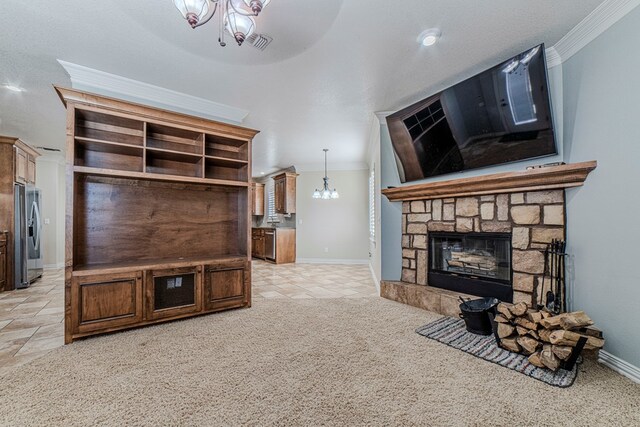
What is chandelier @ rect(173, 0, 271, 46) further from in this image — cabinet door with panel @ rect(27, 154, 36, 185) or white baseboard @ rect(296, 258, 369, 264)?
white baseboard @ rect(296, 258, 369, 264)

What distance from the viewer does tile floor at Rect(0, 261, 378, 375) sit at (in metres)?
2.44

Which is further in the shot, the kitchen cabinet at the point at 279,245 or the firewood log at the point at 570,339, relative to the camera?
the kitchen cabinet at the point at 279,245

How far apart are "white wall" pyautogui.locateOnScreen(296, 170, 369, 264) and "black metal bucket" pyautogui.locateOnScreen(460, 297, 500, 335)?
4307 mm

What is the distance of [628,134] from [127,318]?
14.2 ft

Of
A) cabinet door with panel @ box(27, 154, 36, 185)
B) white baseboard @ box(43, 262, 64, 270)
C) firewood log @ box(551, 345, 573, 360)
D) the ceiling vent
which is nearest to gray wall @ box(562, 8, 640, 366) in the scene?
firewood log @ box(551, 345, 573, 360)

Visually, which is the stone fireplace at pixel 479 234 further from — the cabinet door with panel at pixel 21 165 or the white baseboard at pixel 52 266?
the white baseboard at pixel 52 266

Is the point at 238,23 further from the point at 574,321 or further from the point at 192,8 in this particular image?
the point at 574,321

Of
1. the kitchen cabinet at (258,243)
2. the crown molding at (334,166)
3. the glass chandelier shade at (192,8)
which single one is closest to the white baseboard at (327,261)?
the kitchen cabinet at (258,243)

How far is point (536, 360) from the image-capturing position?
202cm

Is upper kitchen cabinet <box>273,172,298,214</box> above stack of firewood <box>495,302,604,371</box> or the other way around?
above

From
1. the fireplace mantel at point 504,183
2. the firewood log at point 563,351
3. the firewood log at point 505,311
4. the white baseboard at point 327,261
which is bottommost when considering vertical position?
the white baseboard at point 327,261

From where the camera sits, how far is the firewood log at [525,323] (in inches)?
84.3

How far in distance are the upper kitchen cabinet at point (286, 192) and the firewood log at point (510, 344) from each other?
5593 millimetres

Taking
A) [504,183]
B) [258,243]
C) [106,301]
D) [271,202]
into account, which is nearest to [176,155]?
[106,301]
